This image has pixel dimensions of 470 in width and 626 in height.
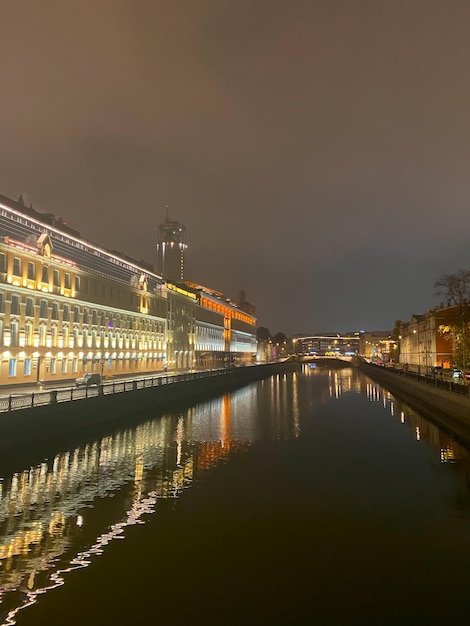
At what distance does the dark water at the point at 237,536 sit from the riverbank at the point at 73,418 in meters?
2.35

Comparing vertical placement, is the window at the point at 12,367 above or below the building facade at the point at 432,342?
below

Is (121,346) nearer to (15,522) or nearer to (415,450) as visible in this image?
(415,450)

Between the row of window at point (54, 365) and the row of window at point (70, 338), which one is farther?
the row of window at point (70, 338)

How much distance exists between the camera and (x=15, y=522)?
670 inches

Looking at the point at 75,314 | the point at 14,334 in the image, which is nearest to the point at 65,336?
the point at 75,314

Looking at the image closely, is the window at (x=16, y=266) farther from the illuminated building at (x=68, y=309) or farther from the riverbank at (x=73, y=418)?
the riverbank at (x=73, y=418)

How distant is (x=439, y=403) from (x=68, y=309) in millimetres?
44661

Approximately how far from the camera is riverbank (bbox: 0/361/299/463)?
27.0 m

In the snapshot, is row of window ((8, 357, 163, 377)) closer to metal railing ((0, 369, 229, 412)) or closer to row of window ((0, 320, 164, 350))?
row of window ((0, 320, 164, 350))

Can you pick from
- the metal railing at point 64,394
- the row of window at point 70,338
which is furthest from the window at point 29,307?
the metal railing at point 64,394

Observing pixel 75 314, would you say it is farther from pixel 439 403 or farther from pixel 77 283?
pixel 439 403

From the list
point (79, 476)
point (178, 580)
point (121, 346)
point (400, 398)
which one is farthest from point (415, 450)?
point (121, 346)

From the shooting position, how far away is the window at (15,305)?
50000 millimetres

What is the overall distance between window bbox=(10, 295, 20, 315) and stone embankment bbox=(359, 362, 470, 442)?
142 feet
